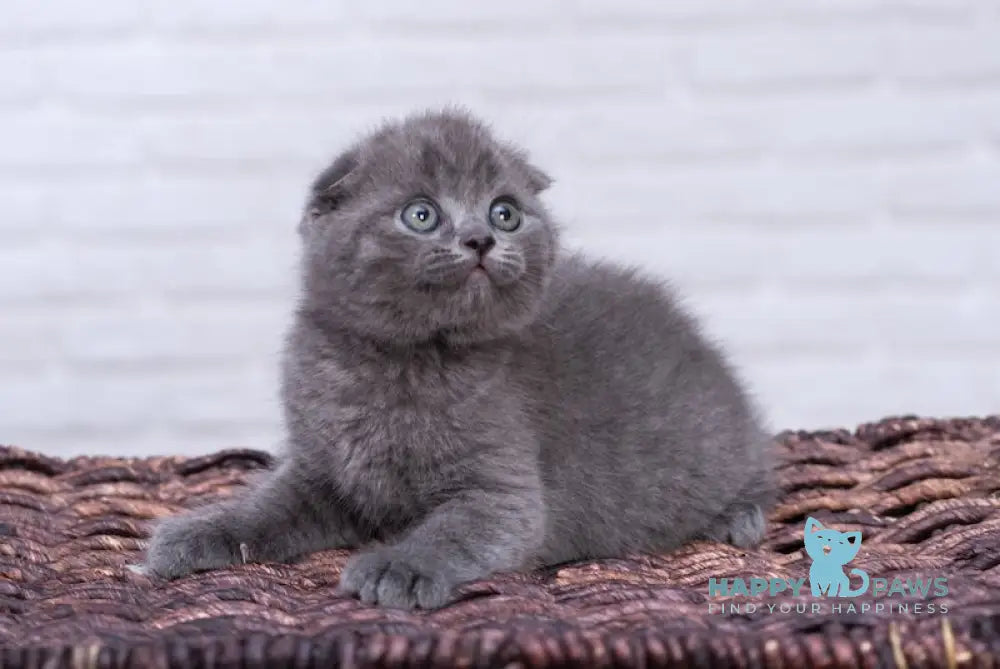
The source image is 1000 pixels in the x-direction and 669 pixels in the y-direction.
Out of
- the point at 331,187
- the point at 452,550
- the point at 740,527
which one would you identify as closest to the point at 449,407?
the point at 452,550

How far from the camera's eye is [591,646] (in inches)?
37.9

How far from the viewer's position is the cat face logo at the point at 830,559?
1174 millimetres

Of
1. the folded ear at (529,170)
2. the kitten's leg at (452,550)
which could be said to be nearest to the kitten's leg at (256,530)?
the kitten's leg at (452,550)

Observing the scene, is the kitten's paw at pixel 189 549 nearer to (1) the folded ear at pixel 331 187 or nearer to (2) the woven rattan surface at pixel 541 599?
(2) the woven rattan surface at pixel 541 599

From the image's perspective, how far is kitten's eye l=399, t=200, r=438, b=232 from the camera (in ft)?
4.25

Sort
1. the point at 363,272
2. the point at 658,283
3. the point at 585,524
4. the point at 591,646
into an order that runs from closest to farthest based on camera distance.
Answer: the point at 591,646, the point at 363,272, the point at 585,524, the point at 658,283

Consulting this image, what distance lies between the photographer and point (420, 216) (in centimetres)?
130

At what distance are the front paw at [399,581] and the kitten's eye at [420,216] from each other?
35 centimetres

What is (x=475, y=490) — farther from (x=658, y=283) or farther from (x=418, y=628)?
(x=658, y=283)

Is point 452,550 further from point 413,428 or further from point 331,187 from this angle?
point 331,187

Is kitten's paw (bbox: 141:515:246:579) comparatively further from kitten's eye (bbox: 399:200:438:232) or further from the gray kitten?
kitten's eye (bbox: 399:200:438:232)

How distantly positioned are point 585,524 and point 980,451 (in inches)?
28.7

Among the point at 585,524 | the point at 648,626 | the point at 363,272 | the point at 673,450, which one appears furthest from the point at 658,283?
the point at 648,626
